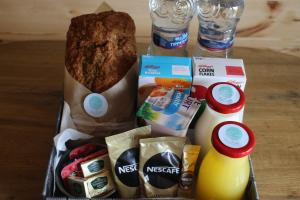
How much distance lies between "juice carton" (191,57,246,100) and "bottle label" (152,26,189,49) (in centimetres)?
5

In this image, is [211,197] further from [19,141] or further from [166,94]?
[19,141]

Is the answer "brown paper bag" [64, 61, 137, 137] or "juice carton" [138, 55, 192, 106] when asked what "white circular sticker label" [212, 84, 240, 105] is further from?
"brown paper bag" [64, 61, 137, 137]

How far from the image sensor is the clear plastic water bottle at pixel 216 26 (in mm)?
844

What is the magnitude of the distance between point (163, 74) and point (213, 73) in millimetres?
96

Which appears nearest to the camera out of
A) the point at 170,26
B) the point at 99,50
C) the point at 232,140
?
the point at 232,140

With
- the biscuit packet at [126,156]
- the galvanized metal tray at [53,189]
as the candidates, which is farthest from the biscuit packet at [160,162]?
the galvanized metal tray at [53,189]

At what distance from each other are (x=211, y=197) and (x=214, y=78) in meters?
0.22

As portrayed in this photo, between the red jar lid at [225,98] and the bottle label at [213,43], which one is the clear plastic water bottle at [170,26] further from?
the red jar lid at [225,98]

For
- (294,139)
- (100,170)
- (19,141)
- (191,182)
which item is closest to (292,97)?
(294,139)

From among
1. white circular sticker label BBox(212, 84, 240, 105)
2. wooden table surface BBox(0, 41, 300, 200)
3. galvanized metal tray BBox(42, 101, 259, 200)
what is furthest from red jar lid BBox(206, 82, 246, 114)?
wooden table surface BBox(0, 41, 300, 200)

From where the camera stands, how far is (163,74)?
78 cm

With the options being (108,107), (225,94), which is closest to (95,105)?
(108,107)

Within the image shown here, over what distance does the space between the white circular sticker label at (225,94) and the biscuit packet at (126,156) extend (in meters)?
0.13

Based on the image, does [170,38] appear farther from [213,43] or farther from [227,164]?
[227,164]
